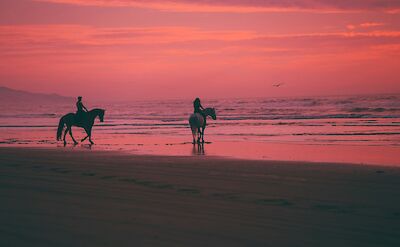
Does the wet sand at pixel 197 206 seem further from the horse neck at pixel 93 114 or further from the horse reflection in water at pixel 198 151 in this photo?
the horse neck at pixel 93 114

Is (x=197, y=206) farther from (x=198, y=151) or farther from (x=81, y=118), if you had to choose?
(x=81, y=118)

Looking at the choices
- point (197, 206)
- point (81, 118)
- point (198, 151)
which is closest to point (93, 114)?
point (81, 118)

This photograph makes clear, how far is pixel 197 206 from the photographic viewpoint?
7469 millimetres

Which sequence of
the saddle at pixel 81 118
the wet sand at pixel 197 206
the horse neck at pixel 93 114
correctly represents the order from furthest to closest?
the horse neck at pixel 93 114 → the saddle at pixel 81 118 → the wet sand at pixel 197 206

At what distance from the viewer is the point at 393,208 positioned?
294 inches

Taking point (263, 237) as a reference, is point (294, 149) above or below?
above

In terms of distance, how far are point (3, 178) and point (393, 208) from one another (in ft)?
21.8

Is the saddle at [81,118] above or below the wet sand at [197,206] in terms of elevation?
above

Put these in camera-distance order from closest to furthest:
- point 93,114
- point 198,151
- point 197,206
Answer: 1. point 197,206
2. point 198,151
3. point 93,114

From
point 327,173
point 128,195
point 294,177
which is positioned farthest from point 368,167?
point 128,195

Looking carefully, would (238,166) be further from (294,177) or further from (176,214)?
(176,214)

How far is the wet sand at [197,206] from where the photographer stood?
18.7 ft

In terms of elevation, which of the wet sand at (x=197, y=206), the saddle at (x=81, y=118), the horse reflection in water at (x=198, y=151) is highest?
the saddle at (x=81, y=118)

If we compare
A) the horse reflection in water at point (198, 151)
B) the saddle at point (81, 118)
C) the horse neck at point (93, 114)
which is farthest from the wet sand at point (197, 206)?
the horse neck at point (93, 114)
